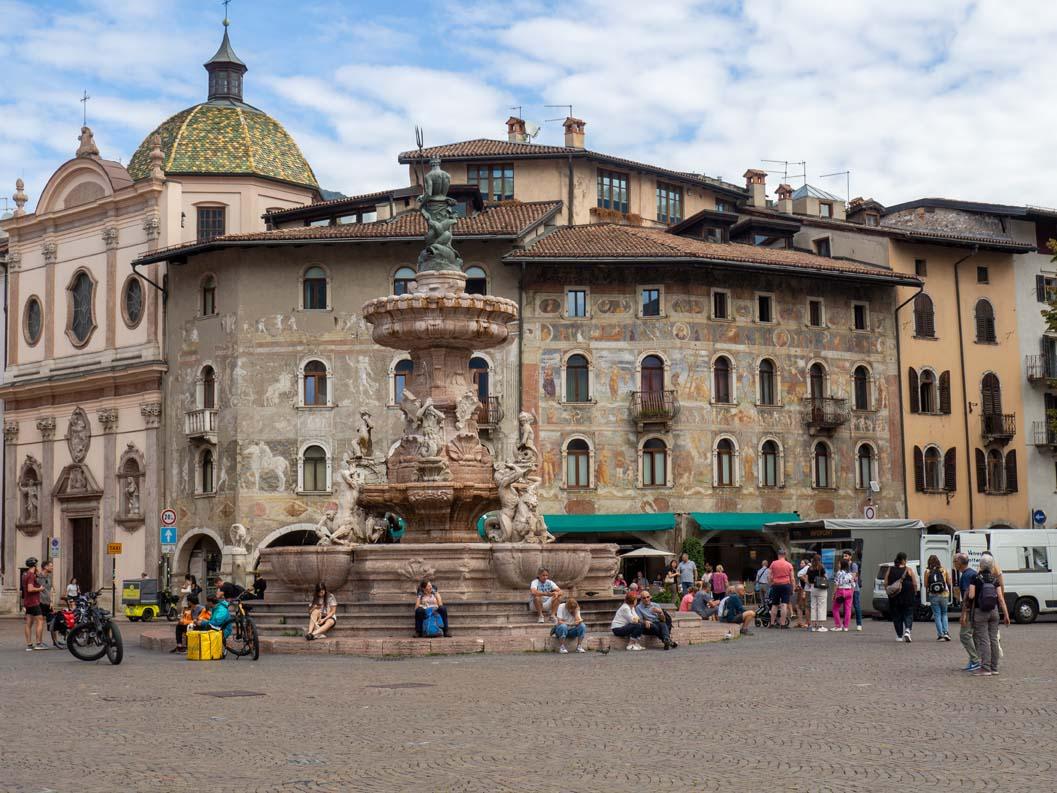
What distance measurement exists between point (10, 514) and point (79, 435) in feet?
15.5

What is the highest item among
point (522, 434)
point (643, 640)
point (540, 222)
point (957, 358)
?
point (540, 222)

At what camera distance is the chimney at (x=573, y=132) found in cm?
5925

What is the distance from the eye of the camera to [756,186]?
64250mm

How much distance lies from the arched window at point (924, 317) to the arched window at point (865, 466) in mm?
4697

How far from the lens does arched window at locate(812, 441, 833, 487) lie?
164 ft

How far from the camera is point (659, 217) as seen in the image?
5888 cm

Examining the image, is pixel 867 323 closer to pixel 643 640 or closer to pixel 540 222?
pixel 540 222

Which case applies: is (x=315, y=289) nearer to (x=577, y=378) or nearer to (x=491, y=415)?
(x=491, y=415)

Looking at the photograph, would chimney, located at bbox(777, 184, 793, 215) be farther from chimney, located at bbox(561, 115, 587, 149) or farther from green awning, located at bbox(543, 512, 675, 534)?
green awning, located at bbox(543, 512, 675, 534)

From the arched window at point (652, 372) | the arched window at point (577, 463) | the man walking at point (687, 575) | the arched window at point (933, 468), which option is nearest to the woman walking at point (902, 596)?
→ the man walking at point (687, 575)

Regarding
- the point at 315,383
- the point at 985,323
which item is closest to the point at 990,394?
the point at 985,323

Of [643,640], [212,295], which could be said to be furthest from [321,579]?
[212,295]

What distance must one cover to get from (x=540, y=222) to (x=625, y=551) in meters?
10.8

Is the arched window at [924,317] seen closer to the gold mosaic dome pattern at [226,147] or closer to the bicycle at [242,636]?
the gold mosaic dome pattern at [226,147]
